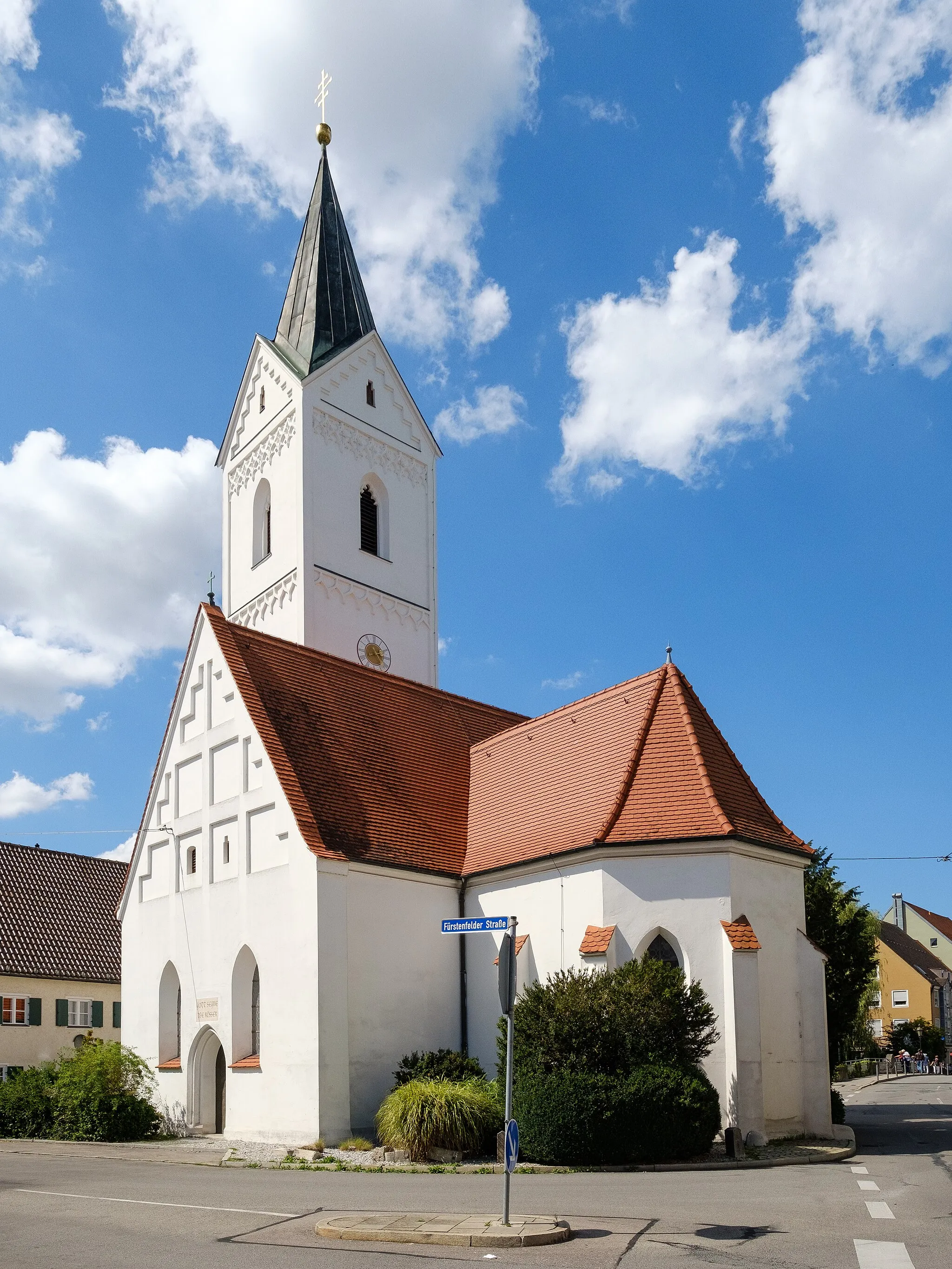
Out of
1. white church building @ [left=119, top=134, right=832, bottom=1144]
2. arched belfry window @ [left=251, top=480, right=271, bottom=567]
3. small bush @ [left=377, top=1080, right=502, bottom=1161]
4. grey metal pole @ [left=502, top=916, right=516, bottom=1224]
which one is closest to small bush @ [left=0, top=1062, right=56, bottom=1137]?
white church building @ [left=119, top=134, right=832, bottom=1144]

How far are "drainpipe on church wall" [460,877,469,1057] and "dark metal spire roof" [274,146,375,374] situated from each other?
1830 centimetres

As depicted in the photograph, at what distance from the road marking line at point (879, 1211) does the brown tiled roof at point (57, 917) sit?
29232mm

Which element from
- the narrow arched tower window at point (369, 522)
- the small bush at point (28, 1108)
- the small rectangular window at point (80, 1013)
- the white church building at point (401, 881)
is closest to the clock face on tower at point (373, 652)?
the white church building at point (401, 881)

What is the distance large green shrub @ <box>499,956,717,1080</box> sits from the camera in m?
18.6

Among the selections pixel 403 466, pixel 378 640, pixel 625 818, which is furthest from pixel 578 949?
pixel 403 466

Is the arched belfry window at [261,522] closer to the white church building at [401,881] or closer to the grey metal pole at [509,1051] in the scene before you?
the white church building at [401,881]

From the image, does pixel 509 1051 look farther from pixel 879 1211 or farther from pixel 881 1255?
pixel 879 1211

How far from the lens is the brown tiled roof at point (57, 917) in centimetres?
3734

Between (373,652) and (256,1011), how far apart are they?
1338 cm

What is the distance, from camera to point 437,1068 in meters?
22.8

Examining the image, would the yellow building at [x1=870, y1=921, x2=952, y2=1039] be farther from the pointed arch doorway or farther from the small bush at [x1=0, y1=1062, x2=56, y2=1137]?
the small bush at [x1=0, y1=1062, x2=56, y2=1137]

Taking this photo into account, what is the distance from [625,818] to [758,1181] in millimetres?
8269

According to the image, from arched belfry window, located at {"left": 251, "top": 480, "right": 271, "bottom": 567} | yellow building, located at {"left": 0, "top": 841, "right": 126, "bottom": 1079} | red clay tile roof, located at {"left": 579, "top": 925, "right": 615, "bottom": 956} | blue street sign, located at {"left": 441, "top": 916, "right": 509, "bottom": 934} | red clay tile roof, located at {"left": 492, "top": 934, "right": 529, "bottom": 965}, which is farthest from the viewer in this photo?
arched belfry window, located at {"left": 251, "top": 480, "right": 271, "bottom": 567}

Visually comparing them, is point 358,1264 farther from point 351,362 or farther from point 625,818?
point 351,362
